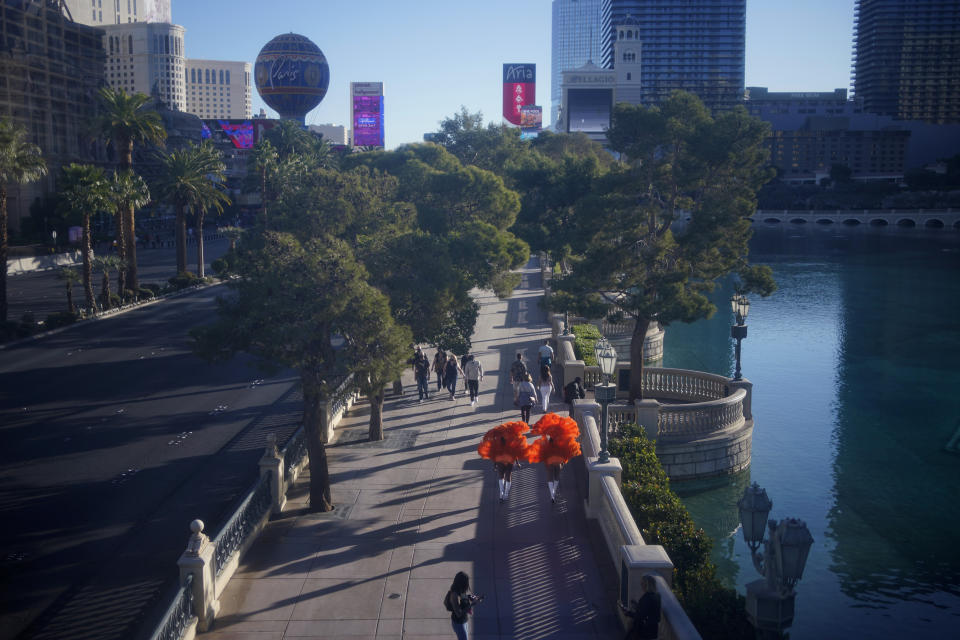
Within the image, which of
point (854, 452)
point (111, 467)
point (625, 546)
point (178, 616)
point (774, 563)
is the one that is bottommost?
point (854, 452)

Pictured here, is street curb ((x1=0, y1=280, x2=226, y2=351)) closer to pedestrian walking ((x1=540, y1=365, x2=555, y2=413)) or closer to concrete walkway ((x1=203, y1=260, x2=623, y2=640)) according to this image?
concrete walkway ((x1=203, y1=260, x2=623, y2=640))

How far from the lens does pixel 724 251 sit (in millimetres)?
24219

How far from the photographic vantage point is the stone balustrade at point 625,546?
10.5 meters

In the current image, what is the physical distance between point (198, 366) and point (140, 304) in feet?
61.5

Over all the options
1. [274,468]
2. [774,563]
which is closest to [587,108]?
[274,468]

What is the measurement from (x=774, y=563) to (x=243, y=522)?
30.4 ft

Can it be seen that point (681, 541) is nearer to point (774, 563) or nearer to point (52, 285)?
point (774, 563)

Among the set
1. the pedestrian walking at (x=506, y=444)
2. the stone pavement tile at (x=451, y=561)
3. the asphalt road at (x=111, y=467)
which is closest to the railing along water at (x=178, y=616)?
the asphalt road at (x=111, y=467)

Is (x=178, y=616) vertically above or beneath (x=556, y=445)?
beneath

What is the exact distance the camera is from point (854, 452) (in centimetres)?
2720

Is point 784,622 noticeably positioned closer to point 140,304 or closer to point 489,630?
point 489,630

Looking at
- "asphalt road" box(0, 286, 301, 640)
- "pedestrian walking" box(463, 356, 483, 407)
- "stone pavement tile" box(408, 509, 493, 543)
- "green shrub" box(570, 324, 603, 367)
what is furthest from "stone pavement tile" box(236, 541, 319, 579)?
"green shrub" box(570, 324, 603, 367)

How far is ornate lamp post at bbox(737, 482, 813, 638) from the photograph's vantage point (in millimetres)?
9008

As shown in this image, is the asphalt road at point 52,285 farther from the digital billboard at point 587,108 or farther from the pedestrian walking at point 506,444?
the digital billboard at point 587,108
